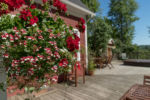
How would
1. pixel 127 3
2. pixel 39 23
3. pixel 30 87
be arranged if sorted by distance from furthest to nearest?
1. pixel 127 3
2. pixel 39 23
3. pixel 30 87

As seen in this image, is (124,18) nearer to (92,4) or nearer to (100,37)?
(92,4)

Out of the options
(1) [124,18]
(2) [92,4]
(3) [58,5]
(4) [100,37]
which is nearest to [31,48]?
(3) [58,5]

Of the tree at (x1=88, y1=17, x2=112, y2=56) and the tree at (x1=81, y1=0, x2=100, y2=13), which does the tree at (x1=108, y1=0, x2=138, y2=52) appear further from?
the tree at (x1=88, y1=17, x2=112, y2=56)

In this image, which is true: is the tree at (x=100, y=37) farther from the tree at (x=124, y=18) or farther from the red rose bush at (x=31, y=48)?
the tree at (x=124, y=18)

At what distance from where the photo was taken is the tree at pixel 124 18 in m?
19.1

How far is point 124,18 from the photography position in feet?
64.5

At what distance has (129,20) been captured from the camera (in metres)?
19.5

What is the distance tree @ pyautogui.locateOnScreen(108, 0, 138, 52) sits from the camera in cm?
1914

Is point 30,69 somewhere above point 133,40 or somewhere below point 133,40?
below

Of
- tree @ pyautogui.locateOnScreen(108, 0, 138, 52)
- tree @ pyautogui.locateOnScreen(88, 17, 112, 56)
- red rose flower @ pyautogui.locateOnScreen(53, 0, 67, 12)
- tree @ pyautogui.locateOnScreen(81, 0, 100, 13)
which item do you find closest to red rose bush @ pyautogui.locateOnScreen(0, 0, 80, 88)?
red rose flower @ pyautogui.locateOnScreen(53, 0, 67, 12)

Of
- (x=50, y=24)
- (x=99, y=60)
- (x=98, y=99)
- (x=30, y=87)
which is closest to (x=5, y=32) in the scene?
(x=50, y=24)

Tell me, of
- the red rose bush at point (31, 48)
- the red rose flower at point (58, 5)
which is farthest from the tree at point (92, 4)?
the red rose bush at point (31, 48)

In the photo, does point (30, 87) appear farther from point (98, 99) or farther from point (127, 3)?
point (127, 3)

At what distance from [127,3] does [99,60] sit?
1745 cm
